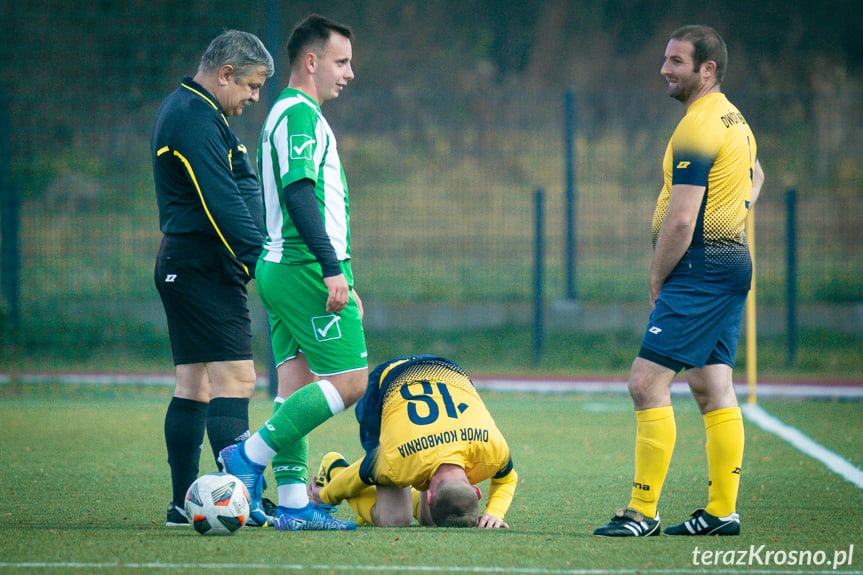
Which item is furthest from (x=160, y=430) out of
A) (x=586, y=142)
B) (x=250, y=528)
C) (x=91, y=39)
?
(x=586, y=142)

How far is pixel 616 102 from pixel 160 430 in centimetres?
1499

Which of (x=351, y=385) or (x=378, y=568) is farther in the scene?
(x=351, y=385)

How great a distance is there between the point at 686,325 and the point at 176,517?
2215mm

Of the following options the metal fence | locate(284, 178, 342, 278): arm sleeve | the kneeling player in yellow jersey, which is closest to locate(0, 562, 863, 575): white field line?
the kneeling player in yellow jersey

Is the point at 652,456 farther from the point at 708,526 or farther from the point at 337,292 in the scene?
the point at 337,292

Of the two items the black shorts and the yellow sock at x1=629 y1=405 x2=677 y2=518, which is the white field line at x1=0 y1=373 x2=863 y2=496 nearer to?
the yellow sock at x1=629 y1=405 x2=677 y2=518

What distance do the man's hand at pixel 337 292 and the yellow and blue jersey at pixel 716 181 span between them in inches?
51.5

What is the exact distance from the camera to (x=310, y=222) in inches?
147

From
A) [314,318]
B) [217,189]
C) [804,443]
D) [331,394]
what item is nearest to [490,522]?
[331,394]

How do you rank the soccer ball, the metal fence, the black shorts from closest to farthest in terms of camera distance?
1. the soccer ball
2. the black shorts
3. the metal fence

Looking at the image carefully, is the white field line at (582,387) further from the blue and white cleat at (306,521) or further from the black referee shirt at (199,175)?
the black referee shirt at (199,175)

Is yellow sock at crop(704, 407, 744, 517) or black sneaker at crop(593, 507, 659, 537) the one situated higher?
yellow sock at crop(704, 407, 744, 517)

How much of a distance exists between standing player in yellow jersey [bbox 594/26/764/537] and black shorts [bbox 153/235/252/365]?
1.69 metres

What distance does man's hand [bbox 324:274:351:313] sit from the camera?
3695 mm
